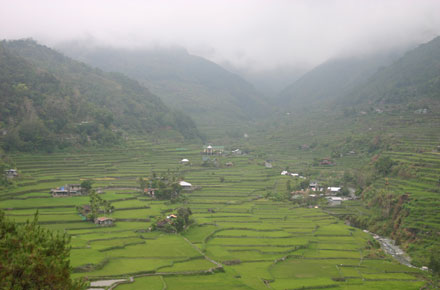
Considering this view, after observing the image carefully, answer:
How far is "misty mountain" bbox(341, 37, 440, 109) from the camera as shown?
81.9 m

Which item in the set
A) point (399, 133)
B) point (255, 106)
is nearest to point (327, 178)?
point (399, 133)

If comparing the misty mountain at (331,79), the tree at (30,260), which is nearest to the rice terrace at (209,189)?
the tree at (30,260)

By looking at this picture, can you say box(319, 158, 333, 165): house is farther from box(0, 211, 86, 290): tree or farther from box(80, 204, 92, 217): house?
box(0, 211, 86, 290): tree

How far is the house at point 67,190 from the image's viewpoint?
39.7m

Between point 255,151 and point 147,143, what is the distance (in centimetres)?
2181

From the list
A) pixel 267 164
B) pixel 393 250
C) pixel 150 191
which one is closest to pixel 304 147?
pixel 267 164

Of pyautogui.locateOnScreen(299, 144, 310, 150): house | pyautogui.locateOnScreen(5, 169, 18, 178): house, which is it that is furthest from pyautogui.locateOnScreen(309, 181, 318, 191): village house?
pyautogui.locateOnScreen(5, 169, 18, 178): house

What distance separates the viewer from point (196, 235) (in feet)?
111

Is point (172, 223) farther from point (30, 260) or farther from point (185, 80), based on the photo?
point (185, 80)

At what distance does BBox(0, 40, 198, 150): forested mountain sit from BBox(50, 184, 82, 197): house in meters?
16.7

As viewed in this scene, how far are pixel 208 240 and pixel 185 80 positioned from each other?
409 ft

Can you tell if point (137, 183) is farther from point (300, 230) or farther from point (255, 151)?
point (255, 151)

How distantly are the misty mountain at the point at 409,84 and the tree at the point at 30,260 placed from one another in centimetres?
7353

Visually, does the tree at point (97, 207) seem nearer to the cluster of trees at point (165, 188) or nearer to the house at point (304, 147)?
the cluster of trees at point (165, 188)
